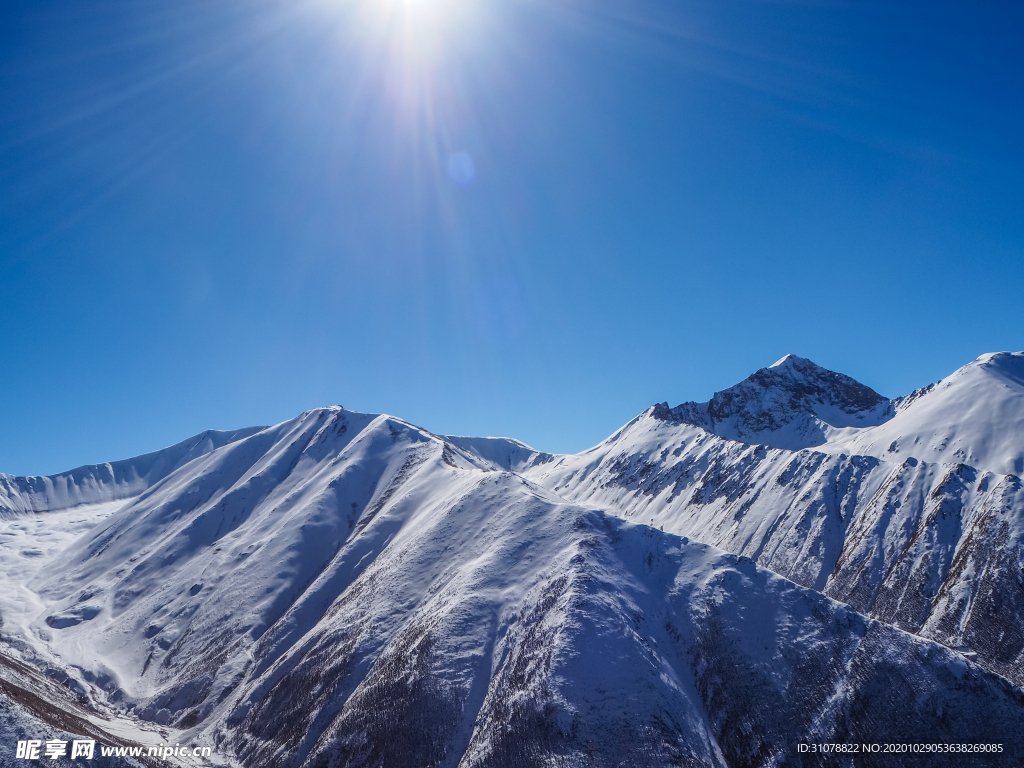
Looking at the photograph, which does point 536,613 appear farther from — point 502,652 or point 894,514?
point 894,514

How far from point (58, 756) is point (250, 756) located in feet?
94.6

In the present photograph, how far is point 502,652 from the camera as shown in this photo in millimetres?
56156

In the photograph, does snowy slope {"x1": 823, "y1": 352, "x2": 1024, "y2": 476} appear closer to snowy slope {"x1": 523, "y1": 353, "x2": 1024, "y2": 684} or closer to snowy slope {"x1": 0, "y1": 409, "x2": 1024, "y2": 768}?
snowy slope {"x1": 523, "y1": 353, "x2": 1024, "y2": 684}

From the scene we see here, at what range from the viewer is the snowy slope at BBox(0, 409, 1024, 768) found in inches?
1748

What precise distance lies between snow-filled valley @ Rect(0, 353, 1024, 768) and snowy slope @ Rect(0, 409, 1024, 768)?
0.93 feet

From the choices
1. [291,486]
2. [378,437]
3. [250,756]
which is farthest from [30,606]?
[250,756]

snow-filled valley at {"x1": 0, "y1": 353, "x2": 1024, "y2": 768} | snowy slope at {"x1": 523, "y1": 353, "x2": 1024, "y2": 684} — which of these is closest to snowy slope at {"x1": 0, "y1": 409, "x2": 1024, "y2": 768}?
snow-filled valley at {"x1": 0, "y1": 353, "x2": 1024, "y2": 768}

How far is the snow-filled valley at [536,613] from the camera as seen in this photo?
45.4 metres

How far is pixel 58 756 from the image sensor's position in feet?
122

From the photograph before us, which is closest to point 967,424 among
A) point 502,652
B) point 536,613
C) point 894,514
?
point 894,514

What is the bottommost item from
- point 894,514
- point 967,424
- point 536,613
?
point 536,613

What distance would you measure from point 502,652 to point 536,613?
5.66 m

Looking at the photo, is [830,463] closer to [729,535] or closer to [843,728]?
[729,535]

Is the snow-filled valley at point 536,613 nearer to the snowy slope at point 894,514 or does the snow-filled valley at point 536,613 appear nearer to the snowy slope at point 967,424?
the snowy slope at point 894,514
